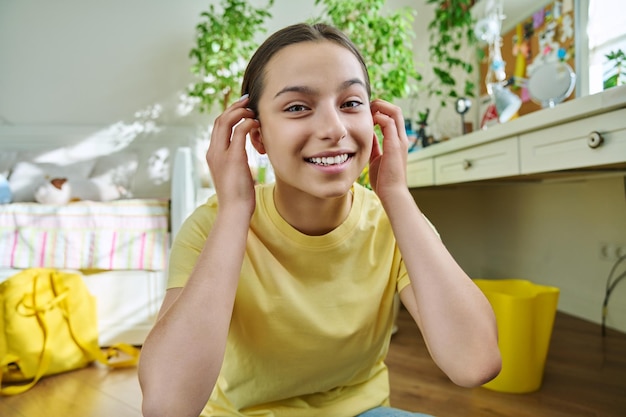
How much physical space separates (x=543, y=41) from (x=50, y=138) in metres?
2.89

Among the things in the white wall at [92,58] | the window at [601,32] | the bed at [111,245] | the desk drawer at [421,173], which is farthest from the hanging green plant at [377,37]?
the white wall at [92,58]

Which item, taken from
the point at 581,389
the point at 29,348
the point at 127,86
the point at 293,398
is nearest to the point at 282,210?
the point at 293,398

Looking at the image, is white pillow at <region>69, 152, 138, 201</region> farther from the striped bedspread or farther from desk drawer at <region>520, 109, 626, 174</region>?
desk drawer at <region>520, 109, 626, 174</region>

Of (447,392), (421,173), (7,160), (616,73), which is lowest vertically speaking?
(447,392)

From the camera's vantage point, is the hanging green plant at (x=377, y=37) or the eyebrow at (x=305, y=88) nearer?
the eyebrow at (x=305, y=88)

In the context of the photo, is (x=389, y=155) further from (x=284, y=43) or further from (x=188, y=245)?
(x=188, y=245)

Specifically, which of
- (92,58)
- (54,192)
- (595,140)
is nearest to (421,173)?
(595,140)

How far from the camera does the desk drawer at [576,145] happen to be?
1117 mm

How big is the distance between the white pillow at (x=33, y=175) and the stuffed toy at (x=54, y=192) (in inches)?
4.4

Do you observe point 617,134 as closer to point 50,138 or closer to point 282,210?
point 282,210

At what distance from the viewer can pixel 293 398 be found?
85cm

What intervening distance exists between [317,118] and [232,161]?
17cm

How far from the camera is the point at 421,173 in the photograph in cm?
220

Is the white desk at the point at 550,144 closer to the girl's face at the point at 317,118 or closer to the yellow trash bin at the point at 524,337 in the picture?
A: the yellow trash bin at the point at 524,337
